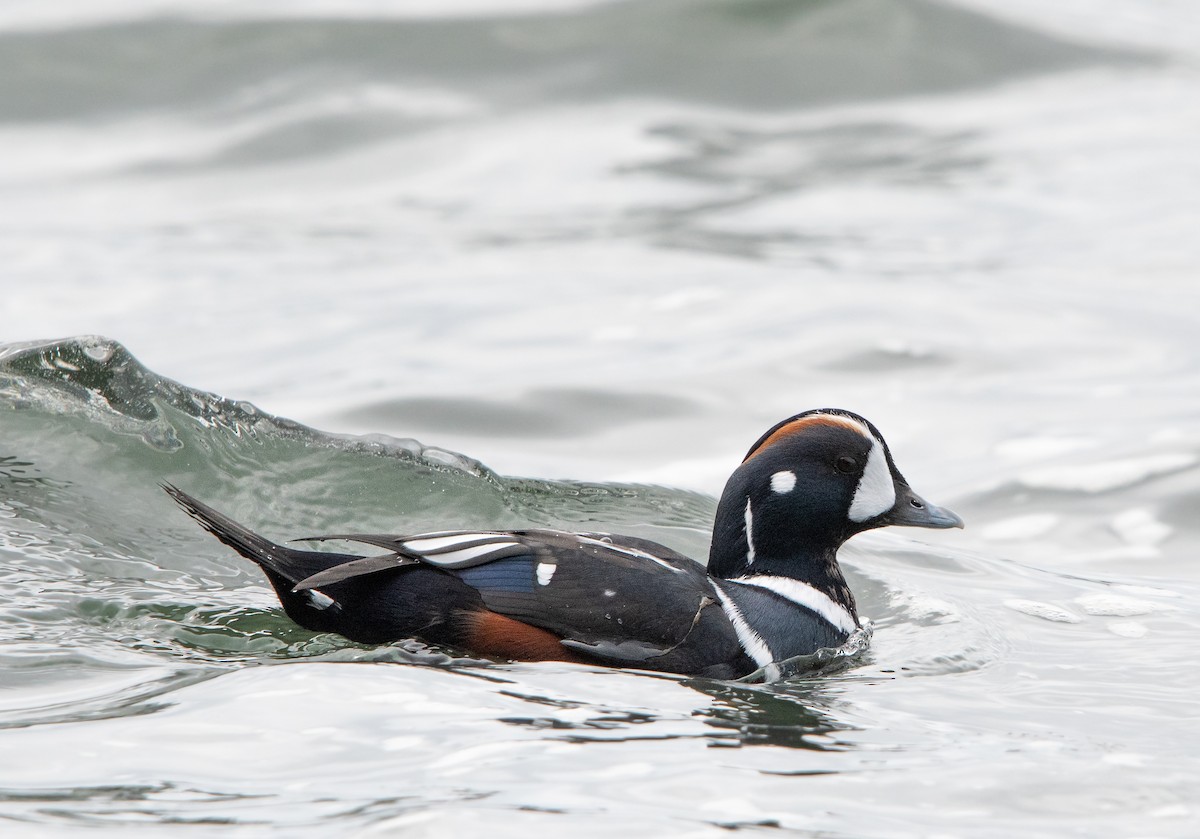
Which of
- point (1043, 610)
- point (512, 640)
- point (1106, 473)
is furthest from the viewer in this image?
point (1106, 473)

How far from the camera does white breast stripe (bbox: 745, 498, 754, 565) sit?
6.60 meters

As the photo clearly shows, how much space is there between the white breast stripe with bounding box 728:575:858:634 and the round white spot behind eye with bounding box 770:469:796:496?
0.34 metres

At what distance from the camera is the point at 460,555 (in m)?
6.01

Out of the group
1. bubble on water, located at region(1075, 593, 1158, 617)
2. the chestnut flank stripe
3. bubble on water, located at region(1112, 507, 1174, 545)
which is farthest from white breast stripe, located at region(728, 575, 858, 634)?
bubble on water, located at region(1112, 507, 1174, 545)

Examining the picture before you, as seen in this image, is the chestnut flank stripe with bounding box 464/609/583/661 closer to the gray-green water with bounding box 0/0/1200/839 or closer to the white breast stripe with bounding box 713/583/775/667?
the gray-green water with bounding box 0/0/1200/839

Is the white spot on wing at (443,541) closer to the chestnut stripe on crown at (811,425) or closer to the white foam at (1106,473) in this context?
the chestnut stripe on crown at (811,425)

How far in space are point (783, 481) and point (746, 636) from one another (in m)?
0.71

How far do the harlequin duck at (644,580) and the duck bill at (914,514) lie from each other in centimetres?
2

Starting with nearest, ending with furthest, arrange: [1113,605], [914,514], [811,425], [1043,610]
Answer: [811,425]
[914,514]
[1043,610]
[1113,605]

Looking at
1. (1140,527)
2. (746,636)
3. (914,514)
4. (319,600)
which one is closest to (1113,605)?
(914,514)

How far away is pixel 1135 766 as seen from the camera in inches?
212

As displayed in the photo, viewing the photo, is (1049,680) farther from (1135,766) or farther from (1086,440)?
(1086,440)

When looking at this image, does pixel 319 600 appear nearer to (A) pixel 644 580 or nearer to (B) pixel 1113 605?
(A) pixel 644 580

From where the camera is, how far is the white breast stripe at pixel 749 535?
21.7ft
